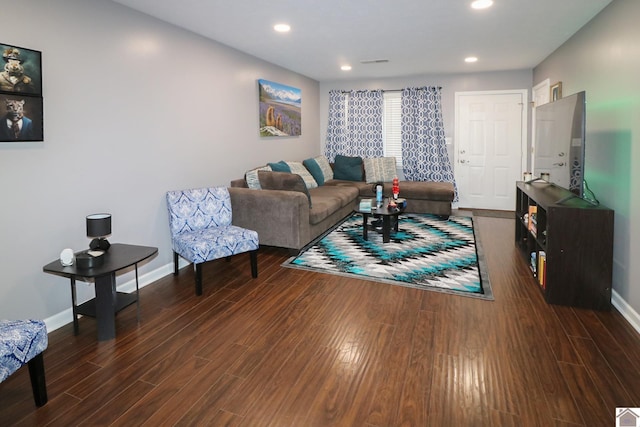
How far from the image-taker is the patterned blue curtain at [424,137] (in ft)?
22.8

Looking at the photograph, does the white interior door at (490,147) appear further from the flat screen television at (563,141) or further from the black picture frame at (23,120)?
the black picture frame at (23,120)

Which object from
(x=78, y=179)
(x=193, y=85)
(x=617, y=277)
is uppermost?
(x=193, y=85)

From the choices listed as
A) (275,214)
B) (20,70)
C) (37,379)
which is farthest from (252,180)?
(37,379)

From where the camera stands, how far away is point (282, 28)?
390 cm

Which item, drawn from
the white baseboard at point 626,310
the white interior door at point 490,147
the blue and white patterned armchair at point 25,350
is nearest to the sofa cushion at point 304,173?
the white interior door at point 490,147

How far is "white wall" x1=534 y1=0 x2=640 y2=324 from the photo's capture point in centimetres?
278

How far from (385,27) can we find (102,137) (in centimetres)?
275

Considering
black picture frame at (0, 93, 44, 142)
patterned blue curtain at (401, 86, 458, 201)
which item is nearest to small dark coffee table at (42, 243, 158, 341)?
black picture frame at (0, 93, 44, 142)

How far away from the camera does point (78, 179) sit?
292 cm

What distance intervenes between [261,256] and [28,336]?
272 centimetres

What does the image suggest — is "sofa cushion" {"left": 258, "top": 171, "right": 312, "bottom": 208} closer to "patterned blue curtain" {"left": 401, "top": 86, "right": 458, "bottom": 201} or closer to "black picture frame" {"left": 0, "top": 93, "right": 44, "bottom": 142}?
"black picture frame" {"left": 0, "top": 93, "right": 44, "bottom": 142}

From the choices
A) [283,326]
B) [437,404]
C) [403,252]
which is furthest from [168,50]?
[437,404]

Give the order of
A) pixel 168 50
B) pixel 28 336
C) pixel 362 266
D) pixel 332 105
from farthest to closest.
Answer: pixel 332 105 < pixel 362 266 < pixel 168 50 < pixel 28 336

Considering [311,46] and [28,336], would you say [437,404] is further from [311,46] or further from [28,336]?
[311,46]
